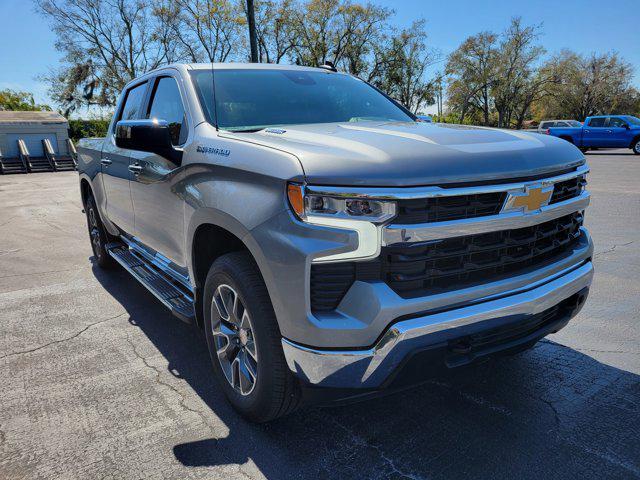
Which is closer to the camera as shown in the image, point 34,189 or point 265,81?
point 265,81

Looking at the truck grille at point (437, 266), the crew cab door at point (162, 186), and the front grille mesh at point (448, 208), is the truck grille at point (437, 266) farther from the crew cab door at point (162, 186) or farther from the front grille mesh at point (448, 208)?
the crew cab door at point (162, 186)

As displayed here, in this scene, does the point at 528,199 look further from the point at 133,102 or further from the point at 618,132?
the point at 618,132

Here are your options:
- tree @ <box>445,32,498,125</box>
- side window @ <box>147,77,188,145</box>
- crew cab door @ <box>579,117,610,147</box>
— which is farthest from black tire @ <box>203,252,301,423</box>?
tree @ <box>445,32,498,125</box>

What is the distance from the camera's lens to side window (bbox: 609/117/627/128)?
78.6 feet

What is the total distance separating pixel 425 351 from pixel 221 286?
111 cm

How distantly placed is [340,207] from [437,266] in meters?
0.49

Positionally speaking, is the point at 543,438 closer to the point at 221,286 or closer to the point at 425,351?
the point at 425,351

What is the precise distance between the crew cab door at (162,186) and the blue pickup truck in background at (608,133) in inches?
982

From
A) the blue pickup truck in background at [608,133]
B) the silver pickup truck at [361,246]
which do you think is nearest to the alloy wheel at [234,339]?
the silver pickup truck at [361,246]

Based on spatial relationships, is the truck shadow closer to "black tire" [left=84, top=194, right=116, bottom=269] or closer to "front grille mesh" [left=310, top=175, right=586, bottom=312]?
"front grille mesh" [left=310, top=175, right=586, bottom=312]

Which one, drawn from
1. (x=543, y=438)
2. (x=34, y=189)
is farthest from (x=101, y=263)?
(x=34, y=189)

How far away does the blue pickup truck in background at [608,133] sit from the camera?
23.8 metres

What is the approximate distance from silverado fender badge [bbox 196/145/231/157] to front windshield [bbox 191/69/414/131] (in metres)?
0.23

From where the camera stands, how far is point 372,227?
1943mm
